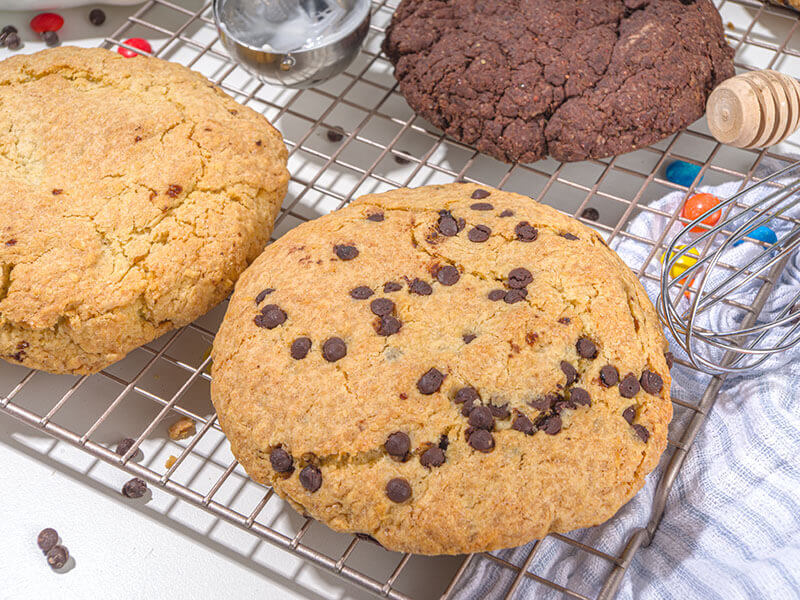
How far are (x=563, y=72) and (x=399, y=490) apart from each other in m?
1.18

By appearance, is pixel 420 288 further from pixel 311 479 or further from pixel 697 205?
pixel 697 205

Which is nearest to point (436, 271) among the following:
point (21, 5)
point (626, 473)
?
point (626, 473)

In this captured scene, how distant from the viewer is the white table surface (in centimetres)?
158

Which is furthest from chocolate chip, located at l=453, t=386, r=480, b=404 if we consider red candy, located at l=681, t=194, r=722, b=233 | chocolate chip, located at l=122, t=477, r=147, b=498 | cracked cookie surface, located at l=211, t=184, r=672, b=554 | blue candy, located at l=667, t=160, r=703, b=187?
blue candy, located at l=667, t=160, r=703, b=187

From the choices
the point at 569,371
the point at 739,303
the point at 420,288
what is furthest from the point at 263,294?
the point at 739,303

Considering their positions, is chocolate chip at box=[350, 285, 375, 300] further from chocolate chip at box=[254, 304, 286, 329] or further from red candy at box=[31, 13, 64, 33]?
red candy at box=[31, 13, 64, 33]

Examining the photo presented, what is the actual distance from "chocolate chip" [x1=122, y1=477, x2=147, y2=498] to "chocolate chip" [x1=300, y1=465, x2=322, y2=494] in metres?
0.49

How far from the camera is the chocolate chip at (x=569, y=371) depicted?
1.41 m

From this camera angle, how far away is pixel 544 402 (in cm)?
139

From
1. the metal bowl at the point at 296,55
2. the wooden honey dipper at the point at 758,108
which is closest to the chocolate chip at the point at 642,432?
the wooden honey dipper at the point at 758,108

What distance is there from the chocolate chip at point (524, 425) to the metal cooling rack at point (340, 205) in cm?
26

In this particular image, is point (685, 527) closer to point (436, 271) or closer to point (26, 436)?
point (436, 271)

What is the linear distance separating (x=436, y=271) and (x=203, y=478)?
2.31ft

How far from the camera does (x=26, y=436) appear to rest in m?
1.77
